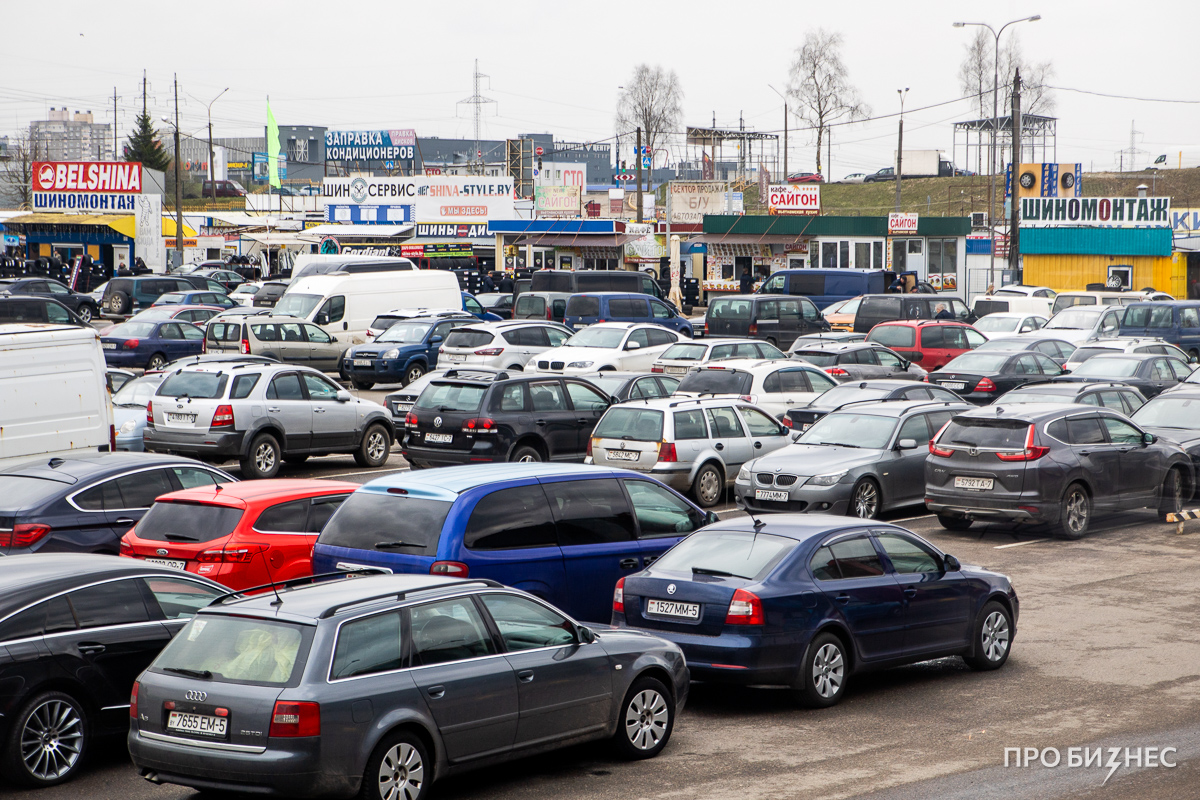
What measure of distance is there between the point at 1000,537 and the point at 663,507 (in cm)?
678

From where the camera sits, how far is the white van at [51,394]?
15.3m

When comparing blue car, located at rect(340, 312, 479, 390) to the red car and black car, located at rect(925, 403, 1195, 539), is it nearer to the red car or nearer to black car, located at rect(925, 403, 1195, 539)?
black car, located at rect(925, 403, 1195, 539)

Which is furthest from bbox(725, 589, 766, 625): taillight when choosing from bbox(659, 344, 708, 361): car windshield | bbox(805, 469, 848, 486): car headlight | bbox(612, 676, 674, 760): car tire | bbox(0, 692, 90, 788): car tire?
bbox(659, 344, 708, 361): car windshield

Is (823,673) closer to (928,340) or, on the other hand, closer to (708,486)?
(708,486)

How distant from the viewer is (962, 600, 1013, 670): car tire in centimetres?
1011

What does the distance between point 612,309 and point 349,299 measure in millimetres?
6974

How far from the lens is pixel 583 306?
112 ft

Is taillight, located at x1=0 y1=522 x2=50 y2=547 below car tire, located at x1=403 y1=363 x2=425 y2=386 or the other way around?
below

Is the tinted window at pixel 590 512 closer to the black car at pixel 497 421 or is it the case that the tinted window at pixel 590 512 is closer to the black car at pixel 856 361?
the black car at pixel 497 421

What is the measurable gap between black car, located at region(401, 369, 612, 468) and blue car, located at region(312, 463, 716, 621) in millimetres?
7181

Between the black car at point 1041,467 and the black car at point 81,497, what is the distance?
840cm

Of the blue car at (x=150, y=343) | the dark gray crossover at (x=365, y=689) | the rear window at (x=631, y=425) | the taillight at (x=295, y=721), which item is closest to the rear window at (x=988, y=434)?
the rear window at (x=631, y=425)

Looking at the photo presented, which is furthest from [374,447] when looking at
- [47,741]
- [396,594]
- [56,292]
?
[56,292]

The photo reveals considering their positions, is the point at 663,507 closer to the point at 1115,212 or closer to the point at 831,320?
the point at 831,320
